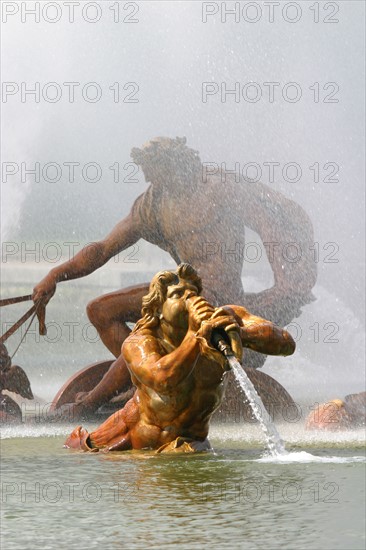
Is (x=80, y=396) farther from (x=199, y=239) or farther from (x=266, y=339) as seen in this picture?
(x=266, y=339)

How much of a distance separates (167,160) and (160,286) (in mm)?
4374

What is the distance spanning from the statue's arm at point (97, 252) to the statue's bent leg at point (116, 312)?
385mm

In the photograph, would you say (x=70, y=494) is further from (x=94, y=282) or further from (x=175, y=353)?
(x=94, y=282)

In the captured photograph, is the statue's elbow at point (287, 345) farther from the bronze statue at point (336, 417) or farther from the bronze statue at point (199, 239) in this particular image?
the bronze statue at point (199, 239)

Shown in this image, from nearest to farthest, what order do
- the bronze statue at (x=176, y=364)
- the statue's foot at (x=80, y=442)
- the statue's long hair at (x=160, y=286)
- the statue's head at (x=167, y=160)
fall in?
the bronze statue at (x=176, y=364)
the statue's long hair at (x=160, y=286)
the statue's foot at (x=80, y=442)
the statue's head at (x=167, y=160)

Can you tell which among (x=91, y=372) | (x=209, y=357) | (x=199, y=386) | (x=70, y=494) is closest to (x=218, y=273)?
(x=91, y=372)

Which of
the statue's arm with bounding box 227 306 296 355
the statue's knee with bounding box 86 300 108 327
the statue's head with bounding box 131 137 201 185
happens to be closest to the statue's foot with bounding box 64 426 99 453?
the statue's arm with bounding box 227 306 296 355

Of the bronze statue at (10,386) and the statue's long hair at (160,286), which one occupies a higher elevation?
the statue's long hair at (160,286)

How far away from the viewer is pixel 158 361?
8320mm

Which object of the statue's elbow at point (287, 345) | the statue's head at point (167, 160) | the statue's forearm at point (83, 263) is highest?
→ the statue's head at point (167, 160)

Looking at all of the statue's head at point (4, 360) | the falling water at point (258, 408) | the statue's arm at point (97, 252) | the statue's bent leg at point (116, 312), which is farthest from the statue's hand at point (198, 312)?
the statue's head at point (4, 360)

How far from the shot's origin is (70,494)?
6.88 m

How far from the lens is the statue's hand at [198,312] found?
309 inches

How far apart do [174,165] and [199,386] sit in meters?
4.55
